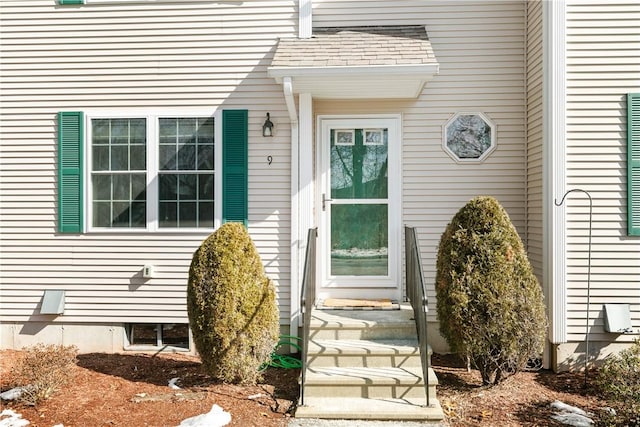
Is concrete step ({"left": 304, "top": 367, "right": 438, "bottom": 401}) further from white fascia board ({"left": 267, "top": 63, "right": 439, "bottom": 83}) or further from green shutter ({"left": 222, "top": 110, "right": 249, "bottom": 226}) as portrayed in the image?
white fascia board ({"left": 267, "top": 63, "right": 439, "bottom": 83})

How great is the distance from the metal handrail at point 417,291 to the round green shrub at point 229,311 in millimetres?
1304

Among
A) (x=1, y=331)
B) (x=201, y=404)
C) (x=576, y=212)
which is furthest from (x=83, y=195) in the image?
(x=576, y=212)

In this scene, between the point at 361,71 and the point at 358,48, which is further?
the point at 358,48

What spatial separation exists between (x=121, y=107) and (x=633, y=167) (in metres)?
5.25

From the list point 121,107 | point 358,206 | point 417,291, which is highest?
point 121,107

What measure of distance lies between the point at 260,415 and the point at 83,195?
3.22 meters

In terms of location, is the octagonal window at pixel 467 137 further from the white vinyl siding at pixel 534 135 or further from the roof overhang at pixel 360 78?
the roof overhang at pixel 360 78

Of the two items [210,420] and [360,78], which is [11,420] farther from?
[360,78]

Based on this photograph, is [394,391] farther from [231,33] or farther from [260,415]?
[231,33]

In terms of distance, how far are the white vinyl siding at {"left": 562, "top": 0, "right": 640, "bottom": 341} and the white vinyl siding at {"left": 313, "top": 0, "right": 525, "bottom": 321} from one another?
66 centimetres

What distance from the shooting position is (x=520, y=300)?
165 inches

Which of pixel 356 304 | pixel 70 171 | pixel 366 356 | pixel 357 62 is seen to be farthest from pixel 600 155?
pixel 70 171

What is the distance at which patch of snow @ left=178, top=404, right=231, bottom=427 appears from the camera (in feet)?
12.0

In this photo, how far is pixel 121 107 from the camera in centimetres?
557
